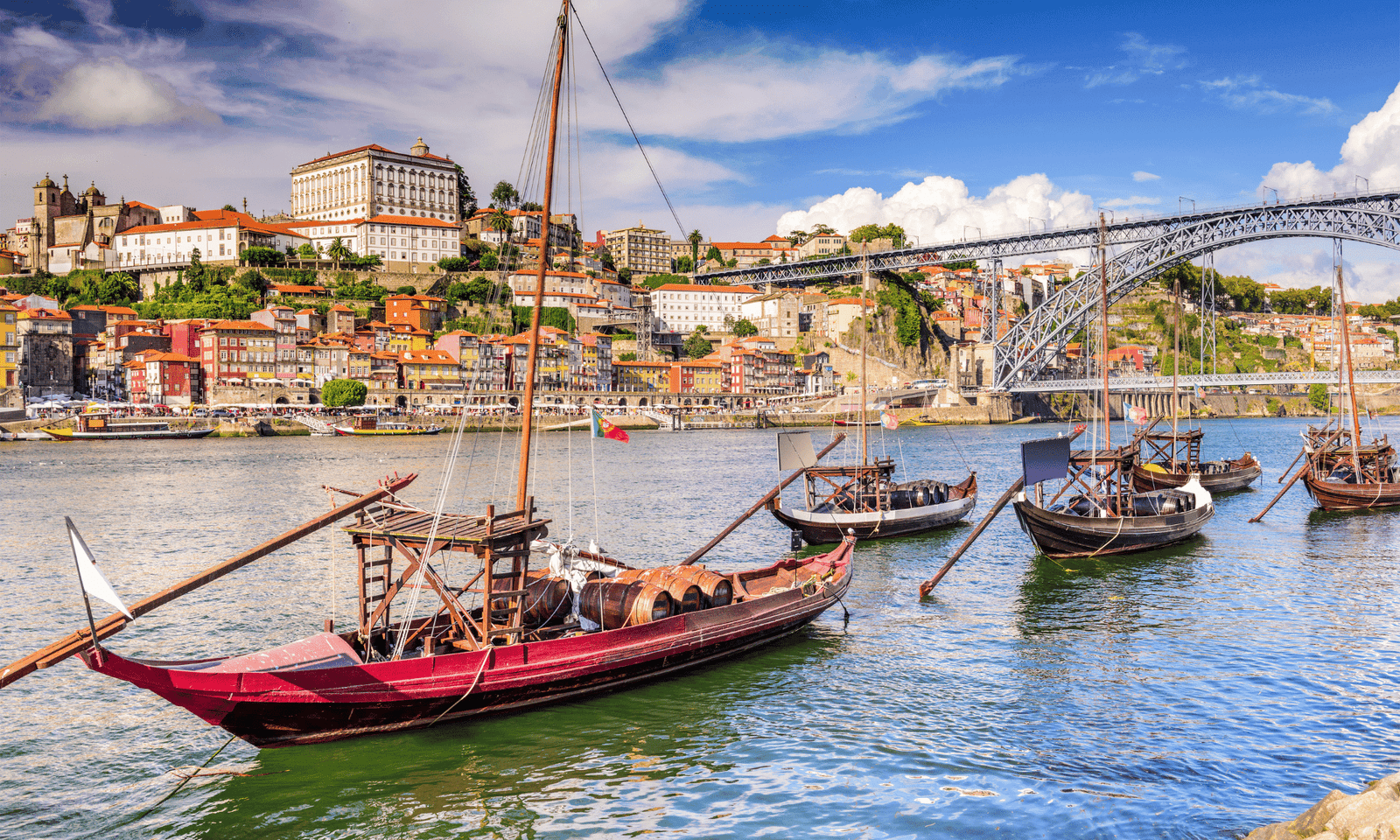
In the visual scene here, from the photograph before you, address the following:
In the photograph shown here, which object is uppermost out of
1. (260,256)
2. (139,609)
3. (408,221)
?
(408,221)

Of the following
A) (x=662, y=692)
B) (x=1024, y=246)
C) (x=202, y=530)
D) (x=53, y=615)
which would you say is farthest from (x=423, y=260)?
(x=662, y=692)

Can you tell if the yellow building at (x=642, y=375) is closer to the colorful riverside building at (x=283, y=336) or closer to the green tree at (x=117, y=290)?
the colorful riverside building at (x=283, y=336)

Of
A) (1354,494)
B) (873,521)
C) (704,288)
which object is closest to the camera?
(873,521)

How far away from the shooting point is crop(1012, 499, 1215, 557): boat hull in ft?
63.0

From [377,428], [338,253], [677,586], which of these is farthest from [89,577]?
[338,253]

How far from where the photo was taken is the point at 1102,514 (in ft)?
68.6

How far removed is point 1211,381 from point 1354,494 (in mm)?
57620

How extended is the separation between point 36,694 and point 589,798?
808 cm

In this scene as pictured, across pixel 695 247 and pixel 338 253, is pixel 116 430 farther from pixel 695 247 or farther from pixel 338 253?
pixel 695 247

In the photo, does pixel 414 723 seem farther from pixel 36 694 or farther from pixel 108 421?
pixel 108 421

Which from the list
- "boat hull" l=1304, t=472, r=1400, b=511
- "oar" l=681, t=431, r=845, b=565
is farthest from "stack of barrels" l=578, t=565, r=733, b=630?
"boat hull" l=1304, t=472, r=1400, b=511

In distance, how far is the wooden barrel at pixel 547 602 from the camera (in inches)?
441

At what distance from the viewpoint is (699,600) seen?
Answer: 11.8 meters

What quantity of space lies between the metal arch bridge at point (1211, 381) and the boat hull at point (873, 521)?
1996 inches
